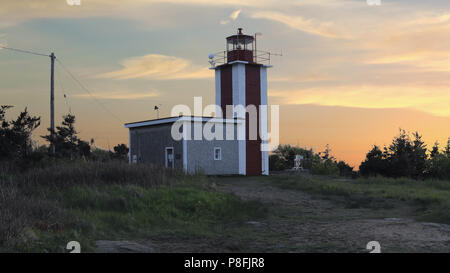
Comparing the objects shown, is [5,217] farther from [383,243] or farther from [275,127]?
[275,127]

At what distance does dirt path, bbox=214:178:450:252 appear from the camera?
8.53 metres

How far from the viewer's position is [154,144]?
1062 inches

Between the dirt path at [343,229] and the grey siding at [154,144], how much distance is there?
10.1 m

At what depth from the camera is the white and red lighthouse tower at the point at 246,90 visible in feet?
93.2

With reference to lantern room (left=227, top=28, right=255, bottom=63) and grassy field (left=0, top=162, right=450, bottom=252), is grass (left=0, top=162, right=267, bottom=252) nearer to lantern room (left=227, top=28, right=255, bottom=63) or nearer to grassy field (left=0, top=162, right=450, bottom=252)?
grassy field (left=0, top=162, right=450, bottom=252)

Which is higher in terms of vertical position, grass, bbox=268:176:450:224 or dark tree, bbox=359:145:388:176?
dark tree, bbox=359:145:388:176

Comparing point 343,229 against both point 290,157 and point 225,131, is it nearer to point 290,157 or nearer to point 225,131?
point 225,131

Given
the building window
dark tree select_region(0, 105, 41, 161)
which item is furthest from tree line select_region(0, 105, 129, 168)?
the building window

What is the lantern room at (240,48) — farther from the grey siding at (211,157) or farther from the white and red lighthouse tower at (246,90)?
the grey siding at (211,157)

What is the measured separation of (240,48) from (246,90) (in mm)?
2609


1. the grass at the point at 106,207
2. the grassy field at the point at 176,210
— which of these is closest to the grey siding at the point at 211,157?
the grassy field at the point at 176,210
